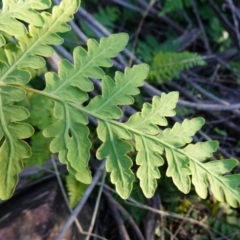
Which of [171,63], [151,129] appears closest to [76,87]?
[151,129]

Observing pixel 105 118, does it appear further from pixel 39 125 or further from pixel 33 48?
pixel 39 125

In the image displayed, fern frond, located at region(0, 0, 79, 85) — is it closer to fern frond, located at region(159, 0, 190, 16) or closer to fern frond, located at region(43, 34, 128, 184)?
fern frond, located at region(43, 34, 128, 184)

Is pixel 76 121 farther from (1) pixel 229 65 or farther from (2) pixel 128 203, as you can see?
(1) pixel 229 65

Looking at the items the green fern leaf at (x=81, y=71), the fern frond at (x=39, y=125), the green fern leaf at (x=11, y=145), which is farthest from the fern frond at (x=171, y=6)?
the green fern leaf at (x=11, y=145)

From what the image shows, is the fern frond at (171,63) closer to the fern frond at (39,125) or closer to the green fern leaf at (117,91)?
the fern frond at (39,125)

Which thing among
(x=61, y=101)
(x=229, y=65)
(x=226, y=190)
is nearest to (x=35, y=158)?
(x=61, y=101)

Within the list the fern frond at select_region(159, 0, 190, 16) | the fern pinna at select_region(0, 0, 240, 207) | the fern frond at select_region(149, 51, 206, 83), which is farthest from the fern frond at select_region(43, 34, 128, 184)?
the fern frond at select_region(159, 0, 190, 16)
